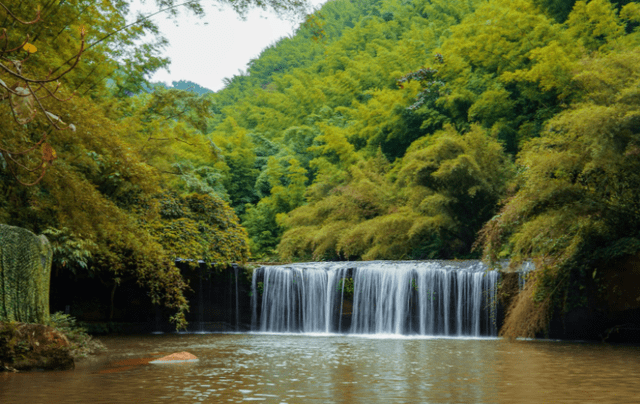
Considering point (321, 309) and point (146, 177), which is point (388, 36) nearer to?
point (321, 309)

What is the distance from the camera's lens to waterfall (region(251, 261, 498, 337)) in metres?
16.4

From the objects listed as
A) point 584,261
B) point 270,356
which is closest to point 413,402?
point 270,356

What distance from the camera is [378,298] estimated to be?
57.7 feet

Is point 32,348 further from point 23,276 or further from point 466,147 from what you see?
point 466,147

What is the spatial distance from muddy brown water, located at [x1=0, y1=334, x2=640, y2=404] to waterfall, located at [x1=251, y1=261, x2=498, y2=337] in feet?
14.7

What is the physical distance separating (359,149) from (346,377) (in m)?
27.9

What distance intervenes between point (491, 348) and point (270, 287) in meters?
8.18

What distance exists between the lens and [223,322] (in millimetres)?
18547

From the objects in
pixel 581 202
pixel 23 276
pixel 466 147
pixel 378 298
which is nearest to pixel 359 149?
pixel 466 147

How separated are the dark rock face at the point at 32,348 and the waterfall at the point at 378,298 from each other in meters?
10.1

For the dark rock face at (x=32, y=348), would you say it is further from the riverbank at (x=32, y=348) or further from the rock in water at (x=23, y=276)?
the rock in water at (x=23, y=276)

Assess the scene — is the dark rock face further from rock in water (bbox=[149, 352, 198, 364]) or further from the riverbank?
rock in water (bbox=[149, 352, 198, 364])

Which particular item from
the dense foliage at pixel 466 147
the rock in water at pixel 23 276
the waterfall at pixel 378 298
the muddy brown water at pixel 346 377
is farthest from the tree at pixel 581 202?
the rock in water at pixel 23 276

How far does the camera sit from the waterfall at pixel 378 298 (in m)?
16.4
